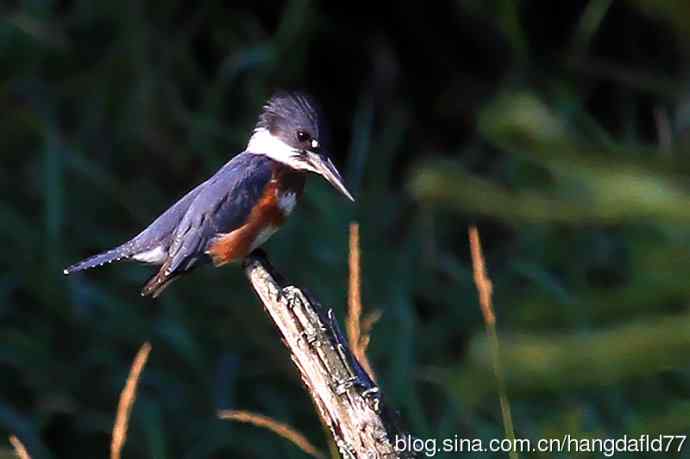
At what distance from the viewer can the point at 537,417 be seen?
134 inches

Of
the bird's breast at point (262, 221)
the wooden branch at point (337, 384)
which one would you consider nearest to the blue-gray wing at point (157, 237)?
the bird's breast at point (262, 221)

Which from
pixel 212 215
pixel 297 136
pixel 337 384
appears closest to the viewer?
pixel 337 384

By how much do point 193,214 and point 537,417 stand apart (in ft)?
3.73

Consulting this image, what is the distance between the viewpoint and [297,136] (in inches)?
111

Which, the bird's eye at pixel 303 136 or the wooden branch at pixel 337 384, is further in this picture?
the bird's eye at pixel 303 136

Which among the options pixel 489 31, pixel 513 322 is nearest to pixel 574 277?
pixel 489 31

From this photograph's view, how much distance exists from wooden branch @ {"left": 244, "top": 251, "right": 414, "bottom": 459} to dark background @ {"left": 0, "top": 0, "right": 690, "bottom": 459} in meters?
1.17

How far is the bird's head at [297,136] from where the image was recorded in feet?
9.27

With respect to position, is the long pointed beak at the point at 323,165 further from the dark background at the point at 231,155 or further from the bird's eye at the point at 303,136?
the dark background at the point at 231,155

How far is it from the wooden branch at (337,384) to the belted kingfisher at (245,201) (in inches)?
29.7

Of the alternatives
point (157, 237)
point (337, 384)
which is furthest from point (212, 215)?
point (337, 384)

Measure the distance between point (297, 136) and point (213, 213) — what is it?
265 mm

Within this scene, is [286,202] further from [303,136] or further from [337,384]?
[337,384]

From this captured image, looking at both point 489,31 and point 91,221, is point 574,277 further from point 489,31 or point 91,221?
point 91,221
